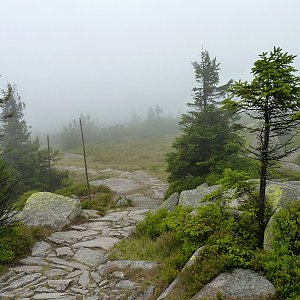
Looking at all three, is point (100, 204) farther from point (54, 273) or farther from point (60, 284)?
point (60, 284)

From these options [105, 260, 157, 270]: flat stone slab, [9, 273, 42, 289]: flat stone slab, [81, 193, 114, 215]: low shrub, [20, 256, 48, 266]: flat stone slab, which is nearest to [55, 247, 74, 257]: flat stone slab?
[20, 256, 48, 266]: flat stone slab

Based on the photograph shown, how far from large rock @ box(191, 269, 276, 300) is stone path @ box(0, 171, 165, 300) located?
1.75m

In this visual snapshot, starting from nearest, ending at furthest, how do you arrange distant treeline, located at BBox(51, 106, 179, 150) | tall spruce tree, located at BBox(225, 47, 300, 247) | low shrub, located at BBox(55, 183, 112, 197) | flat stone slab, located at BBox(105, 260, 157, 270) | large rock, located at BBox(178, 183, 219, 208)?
tall spruce tree, located at BBox(225, 47, 300, 247) → flat stone slab, located at BBox(105, 260, 157, 270) → large rock, located at BBox(178, 183, 219, 208) → low shrub, located at BBox(55, 183, 112, 197) → distant treeline, located at BBox(51, 106, 179, 150)

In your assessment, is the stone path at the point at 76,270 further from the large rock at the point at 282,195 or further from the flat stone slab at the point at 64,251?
the large rock at the point at 282,195

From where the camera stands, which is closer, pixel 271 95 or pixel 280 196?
pixel 271 95

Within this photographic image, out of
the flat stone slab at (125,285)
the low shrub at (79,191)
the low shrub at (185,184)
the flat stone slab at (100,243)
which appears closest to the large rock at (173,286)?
the flat stone slab at (125,285)

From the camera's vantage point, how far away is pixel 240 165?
1452 centimetres

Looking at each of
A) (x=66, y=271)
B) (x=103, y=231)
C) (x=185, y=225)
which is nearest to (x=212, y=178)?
(x=103, y=231)

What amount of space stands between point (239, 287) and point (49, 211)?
30.1 ft

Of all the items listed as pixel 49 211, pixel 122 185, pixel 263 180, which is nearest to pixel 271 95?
pixel 263 180

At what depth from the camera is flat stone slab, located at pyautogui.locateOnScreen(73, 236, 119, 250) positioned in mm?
9852

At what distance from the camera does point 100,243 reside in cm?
1012

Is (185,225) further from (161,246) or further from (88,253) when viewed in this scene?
(88,253)

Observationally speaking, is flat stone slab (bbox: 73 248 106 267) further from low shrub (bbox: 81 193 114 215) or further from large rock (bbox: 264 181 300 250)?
low shrub (bbox: 81 193 114 215)
